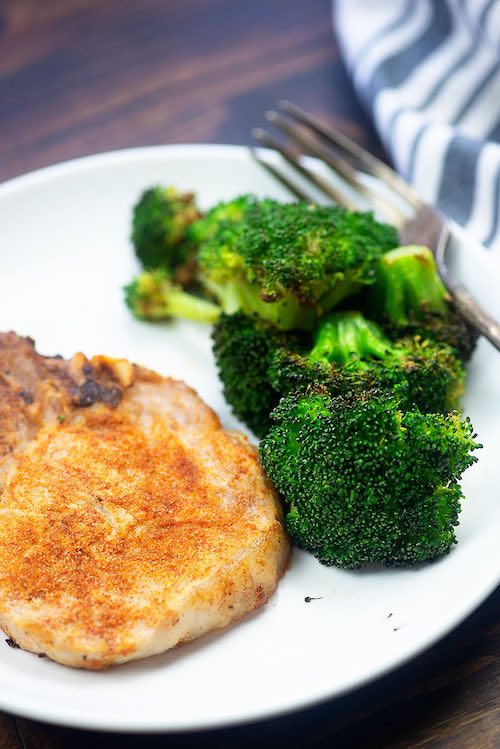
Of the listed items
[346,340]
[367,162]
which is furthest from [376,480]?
[367,162]

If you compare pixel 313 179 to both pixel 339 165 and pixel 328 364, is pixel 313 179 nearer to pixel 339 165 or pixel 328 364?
pixel 339 165

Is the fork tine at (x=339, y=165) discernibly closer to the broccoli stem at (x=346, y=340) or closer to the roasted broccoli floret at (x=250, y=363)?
the broccoli stem at (x=346, y=340)

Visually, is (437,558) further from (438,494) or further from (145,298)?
(145,298)

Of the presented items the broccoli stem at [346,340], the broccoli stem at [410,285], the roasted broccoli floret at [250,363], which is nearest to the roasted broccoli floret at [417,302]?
the broccoli stem at [410,285]

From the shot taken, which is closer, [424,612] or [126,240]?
[424,612]

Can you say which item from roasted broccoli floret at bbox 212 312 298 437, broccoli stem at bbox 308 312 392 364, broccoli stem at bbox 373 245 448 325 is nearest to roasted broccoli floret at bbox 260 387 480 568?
broccoli stem at bbox 308 312 392 364

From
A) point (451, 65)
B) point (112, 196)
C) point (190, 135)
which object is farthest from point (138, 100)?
point (451, 65)

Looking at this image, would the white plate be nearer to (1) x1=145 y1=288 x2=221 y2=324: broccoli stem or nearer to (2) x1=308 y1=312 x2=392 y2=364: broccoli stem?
(1) x1=145 y1=288 x2=221 y2=324: broccoli stem
